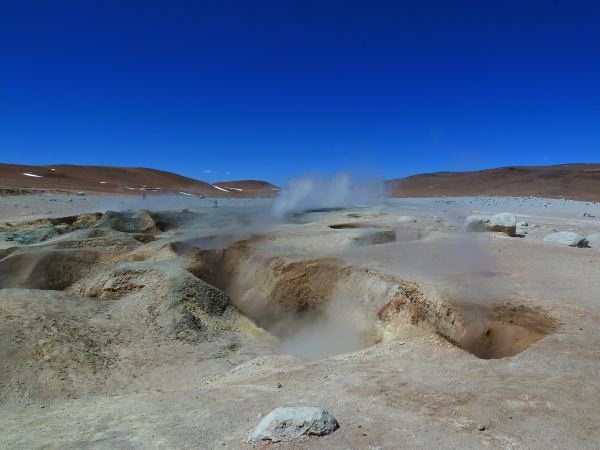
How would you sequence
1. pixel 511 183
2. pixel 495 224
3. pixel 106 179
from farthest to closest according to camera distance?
1. pixel 106 179
2. pixel 511 183
3. pixel 495 224

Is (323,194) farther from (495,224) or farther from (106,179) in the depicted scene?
(106,179)

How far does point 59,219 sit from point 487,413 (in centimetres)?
1503

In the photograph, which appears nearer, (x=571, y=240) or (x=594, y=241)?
(x=571, y=240)

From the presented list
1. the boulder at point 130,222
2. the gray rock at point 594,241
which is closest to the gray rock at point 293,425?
the gray rock at point 594,241

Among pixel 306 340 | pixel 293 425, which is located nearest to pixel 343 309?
pixel 306 340

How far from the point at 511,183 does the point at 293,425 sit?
43.7 metres

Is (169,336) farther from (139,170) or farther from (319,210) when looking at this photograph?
(139,170)

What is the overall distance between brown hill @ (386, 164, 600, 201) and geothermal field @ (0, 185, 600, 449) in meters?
27.9

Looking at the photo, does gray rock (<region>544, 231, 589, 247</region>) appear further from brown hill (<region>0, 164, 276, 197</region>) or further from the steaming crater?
brown hill (<region>0, 164, 276, 197</region>)

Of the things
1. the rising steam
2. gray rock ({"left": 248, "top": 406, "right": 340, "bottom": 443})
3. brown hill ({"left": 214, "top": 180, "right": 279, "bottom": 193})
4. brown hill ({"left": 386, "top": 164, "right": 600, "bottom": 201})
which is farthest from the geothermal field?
brown hill ({"left": 214, "top": 180, "right": 279, "bottom": 193})

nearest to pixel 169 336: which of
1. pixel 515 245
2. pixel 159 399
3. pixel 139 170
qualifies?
pixel 159 399

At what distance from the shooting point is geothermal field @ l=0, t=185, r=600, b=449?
2.93 meters

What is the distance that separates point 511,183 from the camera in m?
41.9

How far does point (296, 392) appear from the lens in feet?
11.7
